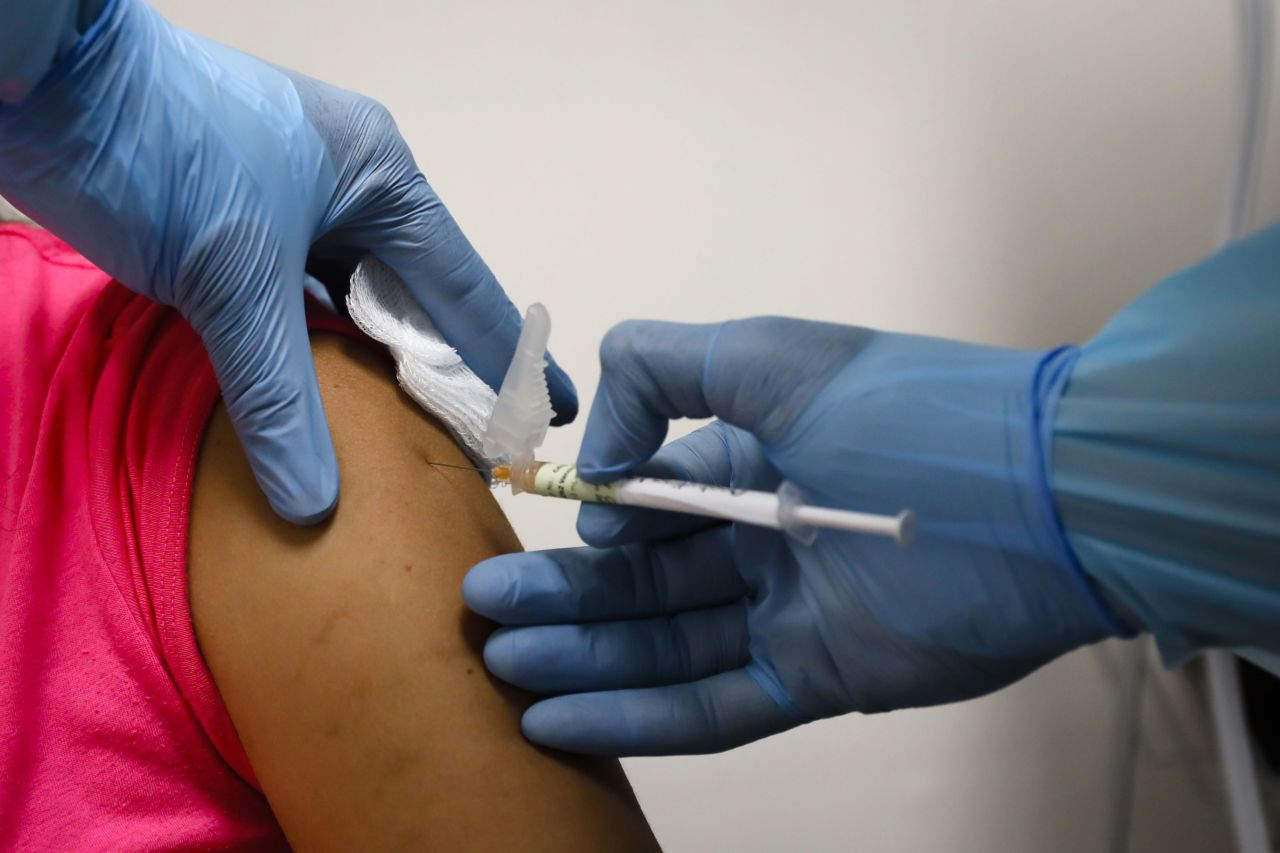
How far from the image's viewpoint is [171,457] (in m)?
0.75

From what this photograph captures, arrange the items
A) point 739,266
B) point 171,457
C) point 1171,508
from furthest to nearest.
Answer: point 739,266, point 171,457, point 1171,508

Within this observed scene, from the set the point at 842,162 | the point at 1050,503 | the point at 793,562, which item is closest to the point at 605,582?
the point at 793,562

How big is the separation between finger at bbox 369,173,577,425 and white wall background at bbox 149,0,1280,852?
34 centimetres

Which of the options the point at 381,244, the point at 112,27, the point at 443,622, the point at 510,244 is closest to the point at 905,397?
the point at 443,622

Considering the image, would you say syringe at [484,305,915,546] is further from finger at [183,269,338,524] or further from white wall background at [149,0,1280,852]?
white wall background at [149,0,1280,852]

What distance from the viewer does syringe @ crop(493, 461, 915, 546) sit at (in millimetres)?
562

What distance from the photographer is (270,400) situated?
0.74 meters

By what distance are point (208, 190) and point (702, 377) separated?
434 mm

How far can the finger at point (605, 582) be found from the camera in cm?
73

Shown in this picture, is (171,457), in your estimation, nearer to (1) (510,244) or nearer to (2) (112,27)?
(2) (112,27)

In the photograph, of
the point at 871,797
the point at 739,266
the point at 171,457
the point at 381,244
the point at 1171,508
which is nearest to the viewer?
the point at 1171,508

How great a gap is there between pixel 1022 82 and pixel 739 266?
55 cm

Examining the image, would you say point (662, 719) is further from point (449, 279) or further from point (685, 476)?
point (449, 279)

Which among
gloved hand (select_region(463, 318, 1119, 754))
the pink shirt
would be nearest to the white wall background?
gloved hand (select_region(463, 318, 1119, 754))
